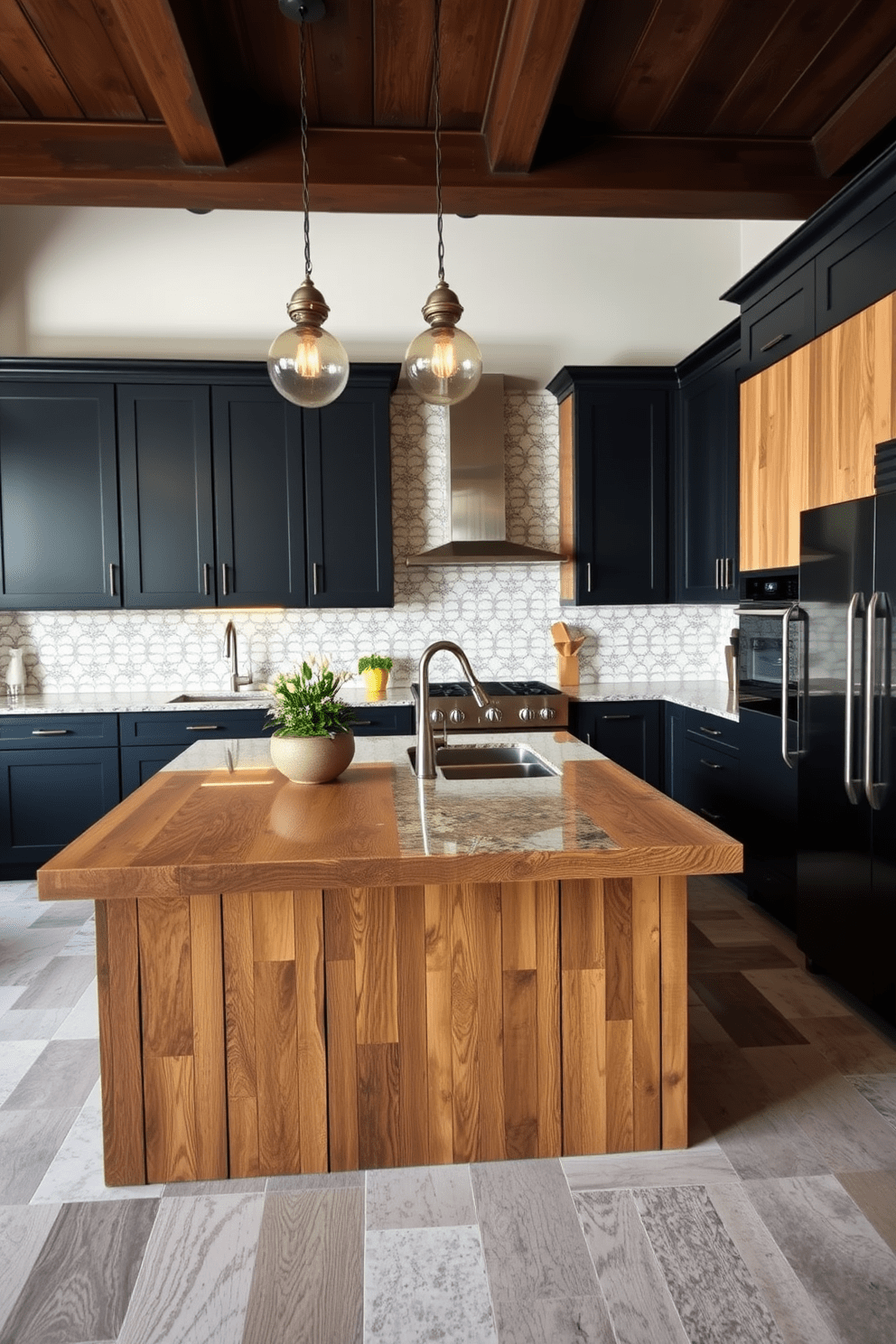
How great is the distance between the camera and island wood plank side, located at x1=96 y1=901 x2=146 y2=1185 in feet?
6.61

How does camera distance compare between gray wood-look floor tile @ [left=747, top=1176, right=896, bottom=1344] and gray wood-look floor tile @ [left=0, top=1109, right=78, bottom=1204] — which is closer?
gray wood-look floor tile @ [left=747, top=1176, right=896, bottom=1344]

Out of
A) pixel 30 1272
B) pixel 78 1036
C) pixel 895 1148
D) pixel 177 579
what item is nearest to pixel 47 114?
pixel 177 579

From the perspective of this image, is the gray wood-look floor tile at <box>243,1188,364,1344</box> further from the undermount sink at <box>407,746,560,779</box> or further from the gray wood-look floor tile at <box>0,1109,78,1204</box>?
the undermount sink at <box>407,746,560,779</box>

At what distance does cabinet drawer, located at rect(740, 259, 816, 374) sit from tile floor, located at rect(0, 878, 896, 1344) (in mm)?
2481

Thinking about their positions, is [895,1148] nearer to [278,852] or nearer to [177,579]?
[278,852]

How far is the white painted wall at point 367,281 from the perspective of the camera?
4.91 metres

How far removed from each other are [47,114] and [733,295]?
8.73 ft

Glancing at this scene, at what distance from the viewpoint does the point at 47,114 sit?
9.61 feet

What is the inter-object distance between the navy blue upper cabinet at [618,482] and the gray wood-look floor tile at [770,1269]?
10.9ft

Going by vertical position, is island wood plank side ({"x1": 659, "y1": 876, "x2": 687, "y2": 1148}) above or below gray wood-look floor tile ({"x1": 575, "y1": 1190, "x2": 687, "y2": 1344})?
above

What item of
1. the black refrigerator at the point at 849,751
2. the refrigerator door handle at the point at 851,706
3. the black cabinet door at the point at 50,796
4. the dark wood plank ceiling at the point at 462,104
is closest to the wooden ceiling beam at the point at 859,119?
the dark wood plank ceiling at the point at 462,104

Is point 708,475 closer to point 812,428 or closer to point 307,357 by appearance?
point 812,428

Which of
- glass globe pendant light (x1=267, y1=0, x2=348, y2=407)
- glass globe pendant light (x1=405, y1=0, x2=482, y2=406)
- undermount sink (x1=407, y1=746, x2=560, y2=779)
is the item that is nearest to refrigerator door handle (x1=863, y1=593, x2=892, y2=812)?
undermount sink (x1=407, y1=746, x2=560, y2=779)

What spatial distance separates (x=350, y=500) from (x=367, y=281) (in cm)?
131
